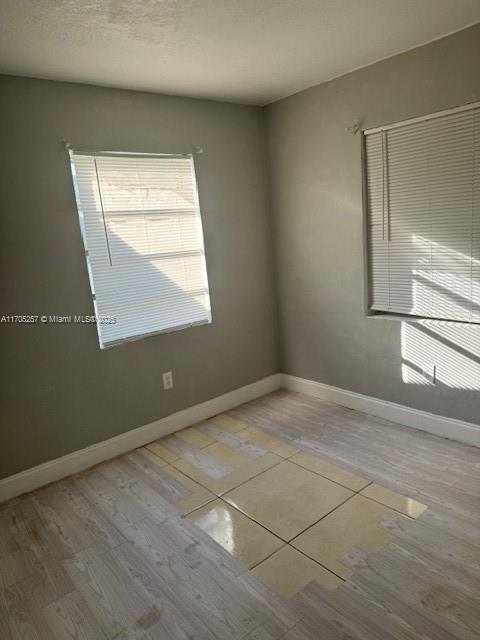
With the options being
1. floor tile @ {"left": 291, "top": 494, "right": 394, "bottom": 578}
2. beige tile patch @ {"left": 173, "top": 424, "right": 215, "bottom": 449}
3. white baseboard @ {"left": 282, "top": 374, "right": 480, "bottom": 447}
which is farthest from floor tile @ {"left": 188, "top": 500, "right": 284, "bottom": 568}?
white baseboard @ {"left": 282, "top": 374, "right": 480, "bottom": 447}

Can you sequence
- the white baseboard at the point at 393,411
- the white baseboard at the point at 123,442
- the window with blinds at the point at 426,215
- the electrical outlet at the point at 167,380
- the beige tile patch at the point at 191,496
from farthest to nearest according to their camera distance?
the electrical outlet at the point at 167,380 → the white baseboard at the point at 393,411 → the white baseboard at the point at 123,442 → the window with blinds at the point at 426,215 → the beige tile patch at the point at 191,496

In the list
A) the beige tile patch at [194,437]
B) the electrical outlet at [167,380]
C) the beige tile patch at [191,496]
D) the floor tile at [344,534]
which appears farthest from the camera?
the electrical outlet at [167,380]

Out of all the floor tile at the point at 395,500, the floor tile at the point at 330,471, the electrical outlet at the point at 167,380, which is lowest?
the floor tile at the point at 395,500

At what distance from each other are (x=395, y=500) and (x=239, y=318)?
69.8 inches

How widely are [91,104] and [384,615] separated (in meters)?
2.94

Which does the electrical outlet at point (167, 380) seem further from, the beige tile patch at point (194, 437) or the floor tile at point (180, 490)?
the floor tile at point (180, 490)

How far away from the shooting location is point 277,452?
9.14 ft

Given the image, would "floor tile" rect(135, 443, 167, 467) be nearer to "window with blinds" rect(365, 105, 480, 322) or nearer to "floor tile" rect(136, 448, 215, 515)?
"floor tile" rect(136, 448, 215, 515)

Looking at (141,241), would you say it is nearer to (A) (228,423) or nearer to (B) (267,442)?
(A) (228,423)

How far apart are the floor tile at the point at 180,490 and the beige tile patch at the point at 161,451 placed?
0.23 ft

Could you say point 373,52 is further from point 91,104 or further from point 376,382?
point 376,382

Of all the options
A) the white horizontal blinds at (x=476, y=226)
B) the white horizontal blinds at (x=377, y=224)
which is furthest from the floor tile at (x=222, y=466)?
the white horizontal blinds at (x=476, y=226)

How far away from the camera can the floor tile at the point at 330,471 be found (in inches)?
93.8

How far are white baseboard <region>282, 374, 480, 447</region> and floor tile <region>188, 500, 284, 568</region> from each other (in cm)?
Result: 138
